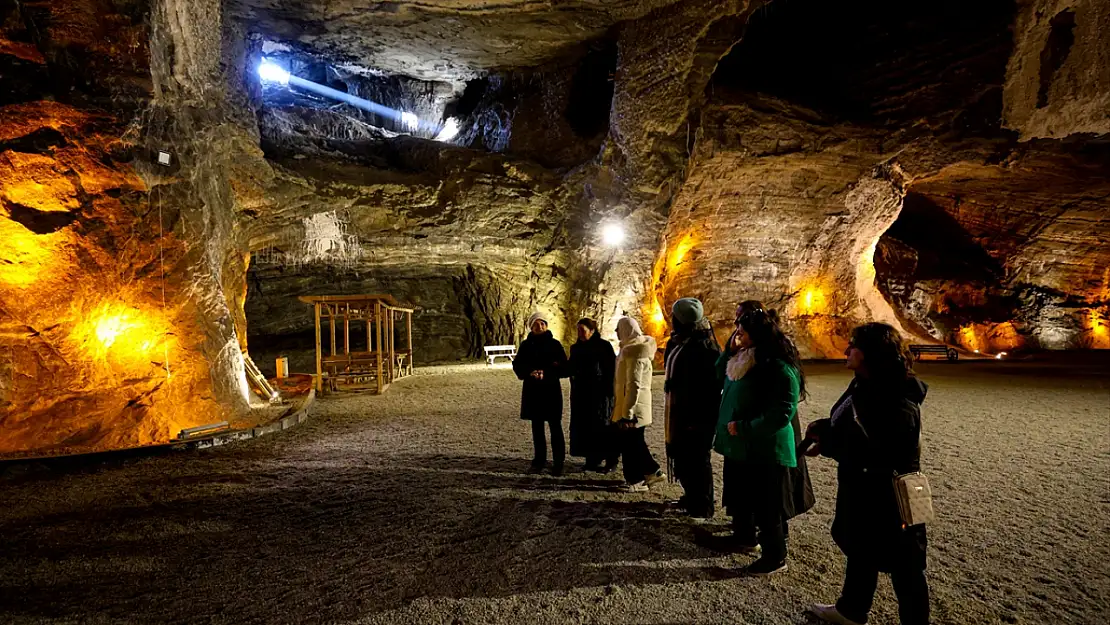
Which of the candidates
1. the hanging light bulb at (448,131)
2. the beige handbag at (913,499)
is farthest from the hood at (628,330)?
the hanging light bulb at (448,131)

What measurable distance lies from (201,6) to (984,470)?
12.7 metres

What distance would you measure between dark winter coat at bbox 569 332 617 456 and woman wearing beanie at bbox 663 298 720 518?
3.20ft

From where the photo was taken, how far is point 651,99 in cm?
1445

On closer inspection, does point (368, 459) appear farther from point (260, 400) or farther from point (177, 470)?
point (260, 400)

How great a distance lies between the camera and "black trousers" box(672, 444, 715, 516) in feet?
12.7

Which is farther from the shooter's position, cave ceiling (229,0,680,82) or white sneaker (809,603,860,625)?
cave ceiling (229,0,680,82)

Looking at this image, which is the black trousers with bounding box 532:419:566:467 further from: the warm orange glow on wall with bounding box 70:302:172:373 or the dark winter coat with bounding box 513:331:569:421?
the warm orange glow on wall with bounding box 70:302:172:373

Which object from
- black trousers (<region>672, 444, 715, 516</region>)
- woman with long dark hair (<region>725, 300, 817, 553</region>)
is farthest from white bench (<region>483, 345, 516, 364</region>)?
woman with long dark hair (<region>725, 300, 817, 553</region>)

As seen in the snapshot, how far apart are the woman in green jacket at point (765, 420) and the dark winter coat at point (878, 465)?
53 cm

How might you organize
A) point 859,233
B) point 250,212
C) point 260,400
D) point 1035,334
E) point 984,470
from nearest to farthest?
point 984,470
point 260,400
point 250,212
point 859,233
point 1035,334

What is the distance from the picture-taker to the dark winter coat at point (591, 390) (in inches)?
192

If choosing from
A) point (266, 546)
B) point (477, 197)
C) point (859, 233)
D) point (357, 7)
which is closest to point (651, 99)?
point (477, 197)

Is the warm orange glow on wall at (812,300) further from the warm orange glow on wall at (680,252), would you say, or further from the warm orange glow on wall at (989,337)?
the warm orange glow on wall at (989,337)

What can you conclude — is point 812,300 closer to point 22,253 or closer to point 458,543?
point 458,543
